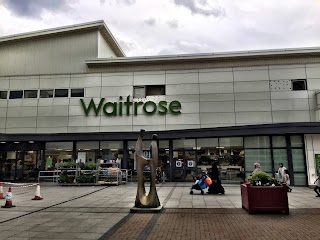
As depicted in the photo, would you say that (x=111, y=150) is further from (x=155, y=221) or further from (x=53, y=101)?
(x=155, y=221)

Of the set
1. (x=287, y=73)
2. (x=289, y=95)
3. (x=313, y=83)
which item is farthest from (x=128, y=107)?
(x=313, y=83)

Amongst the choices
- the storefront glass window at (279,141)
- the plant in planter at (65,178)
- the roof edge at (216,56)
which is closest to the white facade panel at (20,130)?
the plant in planter at (65,178)

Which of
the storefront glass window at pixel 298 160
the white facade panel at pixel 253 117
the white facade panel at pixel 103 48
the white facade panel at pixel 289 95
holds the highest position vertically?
the white facade panel at pixel 103 48

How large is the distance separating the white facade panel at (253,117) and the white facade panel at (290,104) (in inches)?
32.7

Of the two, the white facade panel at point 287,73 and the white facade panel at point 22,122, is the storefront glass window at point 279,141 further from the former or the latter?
the white facade panel at point 22,122

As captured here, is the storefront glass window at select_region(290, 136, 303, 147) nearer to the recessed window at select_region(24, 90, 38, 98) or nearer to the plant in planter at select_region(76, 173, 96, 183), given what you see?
the plant in planter at select_region(76, 173, 96, 183)

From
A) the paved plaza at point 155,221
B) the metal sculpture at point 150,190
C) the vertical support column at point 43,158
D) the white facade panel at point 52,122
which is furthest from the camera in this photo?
the white facade panel at point 52,122

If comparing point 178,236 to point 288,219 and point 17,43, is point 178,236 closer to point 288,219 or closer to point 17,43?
point 288,219

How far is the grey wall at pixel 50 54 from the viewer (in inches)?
1025

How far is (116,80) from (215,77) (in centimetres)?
842

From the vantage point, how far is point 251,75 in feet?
77.2

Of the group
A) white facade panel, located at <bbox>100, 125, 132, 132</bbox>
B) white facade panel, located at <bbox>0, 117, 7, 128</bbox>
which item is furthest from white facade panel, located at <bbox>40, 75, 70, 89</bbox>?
white facade panel, located at <bbox>100, 125, 132, 132</bbox>

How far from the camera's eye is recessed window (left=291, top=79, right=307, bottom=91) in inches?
898

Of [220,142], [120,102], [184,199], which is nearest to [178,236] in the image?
[184,199]
